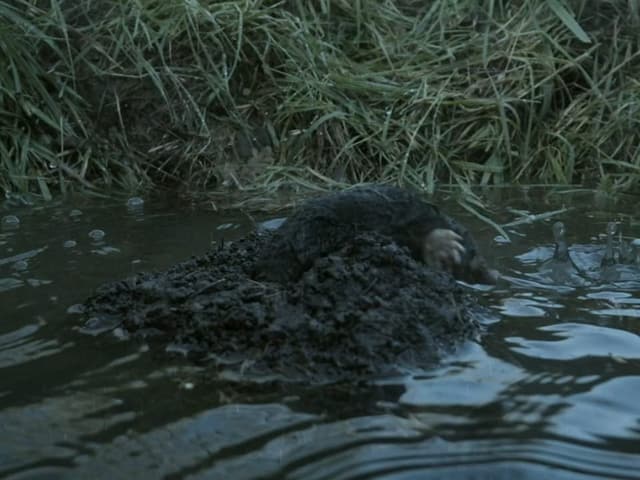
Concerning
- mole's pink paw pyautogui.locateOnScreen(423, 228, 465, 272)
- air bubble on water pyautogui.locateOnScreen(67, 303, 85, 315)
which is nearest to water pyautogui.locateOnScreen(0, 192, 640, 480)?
air bubble on water pyautogui.locateOnScreen(67, 303, 85, 315)

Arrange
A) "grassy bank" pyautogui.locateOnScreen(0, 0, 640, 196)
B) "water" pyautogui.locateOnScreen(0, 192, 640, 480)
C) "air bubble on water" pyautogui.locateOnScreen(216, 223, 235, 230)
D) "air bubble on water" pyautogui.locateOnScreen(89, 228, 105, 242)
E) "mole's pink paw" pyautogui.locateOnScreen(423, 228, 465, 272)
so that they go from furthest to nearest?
"grassy bank" pyautogui.locateOnScreen(0, 0, 640, 196)
"air bubble on water" pyautogui.locateOnScreen(216, 223, 235, 230)
"air bubble on water" pyautogui.locateOnScreen(89, 228, 105, 242)
"mole's pink paw" pyautogui.locateOnScreen(423, 228, 465, 272)
"water" pyautogui.locateOnScreen(0, 192, 640, 480)

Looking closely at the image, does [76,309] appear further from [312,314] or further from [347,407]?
[347,407]

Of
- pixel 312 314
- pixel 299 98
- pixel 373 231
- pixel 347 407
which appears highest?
pixel 299 98

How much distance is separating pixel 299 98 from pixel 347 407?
3.88 m

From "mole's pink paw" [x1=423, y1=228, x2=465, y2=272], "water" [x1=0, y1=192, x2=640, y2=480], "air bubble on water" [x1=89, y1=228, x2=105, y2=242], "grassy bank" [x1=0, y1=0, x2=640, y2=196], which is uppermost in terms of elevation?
"grassy bank" [x1=0, y1=0, x2=640, y2=196]

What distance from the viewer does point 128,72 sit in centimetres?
624

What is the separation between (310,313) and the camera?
297 centimetres

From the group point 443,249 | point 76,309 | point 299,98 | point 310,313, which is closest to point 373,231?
point 443,249

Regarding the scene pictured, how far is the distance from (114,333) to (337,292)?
0.70 meters

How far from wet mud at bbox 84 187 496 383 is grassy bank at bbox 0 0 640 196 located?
245 cm

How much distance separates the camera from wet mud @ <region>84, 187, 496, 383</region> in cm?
278

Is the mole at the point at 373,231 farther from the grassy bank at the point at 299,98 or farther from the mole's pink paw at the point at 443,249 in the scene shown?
the grassy bank at the point at 299,98

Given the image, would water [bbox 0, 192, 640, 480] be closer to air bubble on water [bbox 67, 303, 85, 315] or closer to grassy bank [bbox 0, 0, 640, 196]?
air bubble on water [bbox 67, 303, 85, 315]

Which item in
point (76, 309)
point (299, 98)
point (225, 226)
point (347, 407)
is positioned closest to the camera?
point (347, 407)
